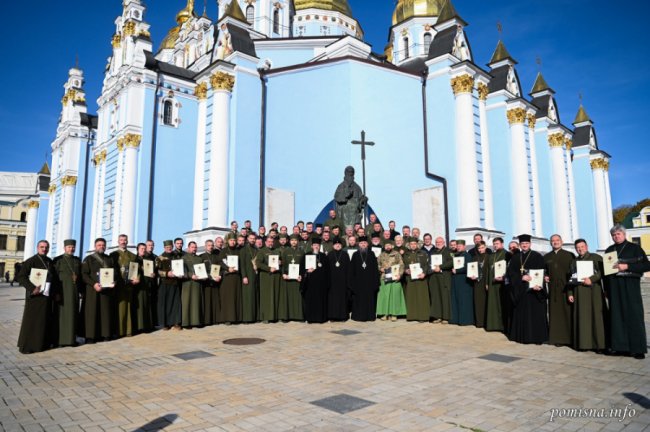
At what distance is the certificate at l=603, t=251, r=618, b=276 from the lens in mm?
6910

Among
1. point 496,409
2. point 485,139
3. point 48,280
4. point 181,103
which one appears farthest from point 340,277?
point 181,103

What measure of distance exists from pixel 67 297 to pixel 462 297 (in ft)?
25.1

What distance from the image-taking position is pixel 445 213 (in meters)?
18.1

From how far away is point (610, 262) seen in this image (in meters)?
6.96

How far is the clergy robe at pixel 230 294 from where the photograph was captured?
9.95 metres

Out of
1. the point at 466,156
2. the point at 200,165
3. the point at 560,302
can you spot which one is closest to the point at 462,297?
the point at 560,302

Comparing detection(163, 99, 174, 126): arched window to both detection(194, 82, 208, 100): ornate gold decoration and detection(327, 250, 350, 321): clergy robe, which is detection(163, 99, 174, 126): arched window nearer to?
detection(194, 82, 208, 100): ornate gold decoration

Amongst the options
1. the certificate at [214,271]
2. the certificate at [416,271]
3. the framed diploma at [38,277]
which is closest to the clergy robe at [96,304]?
the framed diploma at [38,277]

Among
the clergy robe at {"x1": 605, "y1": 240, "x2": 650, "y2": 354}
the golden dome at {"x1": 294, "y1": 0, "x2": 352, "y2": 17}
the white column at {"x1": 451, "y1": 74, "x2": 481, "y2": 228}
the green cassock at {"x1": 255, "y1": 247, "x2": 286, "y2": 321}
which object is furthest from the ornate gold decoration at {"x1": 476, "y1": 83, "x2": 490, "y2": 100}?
the golden dome at {"x1": 294, "y1": 0, "x2": 352, "y2": 17}

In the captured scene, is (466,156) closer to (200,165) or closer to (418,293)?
(418,293)

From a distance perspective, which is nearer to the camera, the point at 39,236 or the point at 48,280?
the point at 48,280

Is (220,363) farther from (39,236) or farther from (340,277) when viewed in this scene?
→ (39,236)

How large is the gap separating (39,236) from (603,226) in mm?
45386

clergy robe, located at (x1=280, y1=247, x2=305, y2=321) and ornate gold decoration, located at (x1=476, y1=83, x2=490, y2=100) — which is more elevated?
ornate gold decoration, located at (x1=476, y1=83, x2=490, y2=100)
